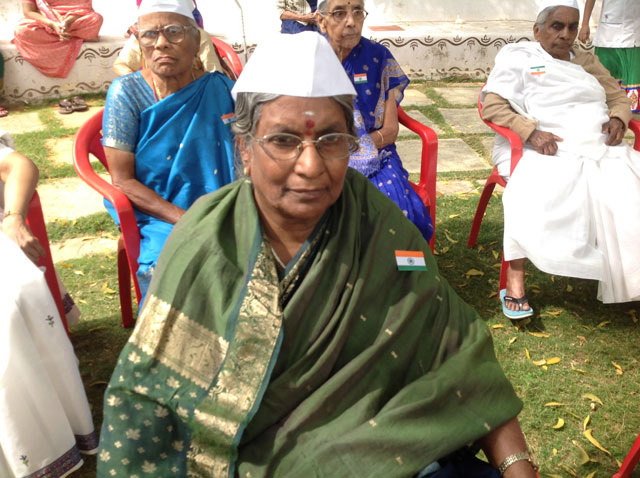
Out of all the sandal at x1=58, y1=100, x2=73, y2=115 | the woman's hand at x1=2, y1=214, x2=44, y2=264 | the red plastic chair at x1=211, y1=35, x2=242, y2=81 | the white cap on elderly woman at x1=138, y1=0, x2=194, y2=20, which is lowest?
the sandal at x1=58, y1=100, x2=73, y2=115

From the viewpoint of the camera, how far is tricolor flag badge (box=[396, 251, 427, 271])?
1.73m

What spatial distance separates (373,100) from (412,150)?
235 cm

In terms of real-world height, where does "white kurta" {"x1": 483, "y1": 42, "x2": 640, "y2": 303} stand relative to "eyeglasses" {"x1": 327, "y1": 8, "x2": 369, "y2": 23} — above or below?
below

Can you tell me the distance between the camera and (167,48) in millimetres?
2770

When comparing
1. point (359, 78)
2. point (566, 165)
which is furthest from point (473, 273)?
point (359, 78)

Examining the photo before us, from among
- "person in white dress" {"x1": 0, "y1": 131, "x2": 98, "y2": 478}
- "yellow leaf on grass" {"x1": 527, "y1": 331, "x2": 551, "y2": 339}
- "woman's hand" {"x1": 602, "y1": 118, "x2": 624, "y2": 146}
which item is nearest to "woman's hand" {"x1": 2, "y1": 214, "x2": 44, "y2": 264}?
"person in white dress" {"x1": 0, "y1": 131, "x2": 98, "y2": 478}

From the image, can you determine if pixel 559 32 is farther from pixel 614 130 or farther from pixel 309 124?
pixel 309 124

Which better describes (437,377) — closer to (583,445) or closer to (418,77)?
(583,445)

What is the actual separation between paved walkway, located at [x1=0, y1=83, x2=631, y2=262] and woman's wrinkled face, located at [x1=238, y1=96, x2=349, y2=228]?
2909 millimetres

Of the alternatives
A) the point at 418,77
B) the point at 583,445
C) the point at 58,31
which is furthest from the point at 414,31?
the point at 583,445

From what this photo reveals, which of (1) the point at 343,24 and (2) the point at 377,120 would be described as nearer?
(1) the point at 343,24

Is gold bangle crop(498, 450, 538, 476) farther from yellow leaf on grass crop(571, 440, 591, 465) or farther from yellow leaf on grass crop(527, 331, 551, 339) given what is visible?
yellow leaf on grass crop(527, 331, 551, 339)

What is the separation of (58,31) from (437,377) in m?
7.01

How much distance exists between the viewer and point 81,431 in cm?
239
